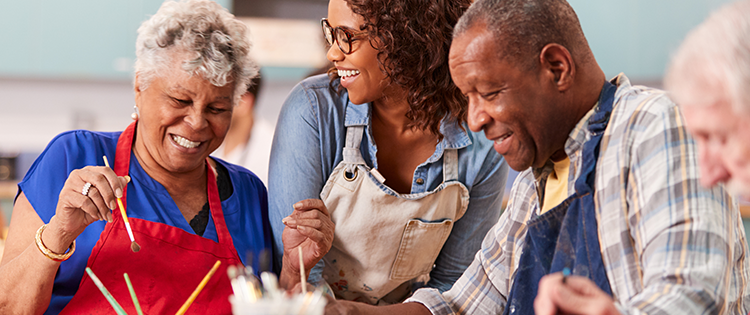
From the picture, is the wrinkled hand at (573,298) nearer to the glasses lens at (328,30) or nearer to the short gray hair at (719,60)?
the short gray hair at (719,60)

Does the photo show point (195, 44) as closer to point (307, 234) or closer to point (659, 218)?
point (307, 234)

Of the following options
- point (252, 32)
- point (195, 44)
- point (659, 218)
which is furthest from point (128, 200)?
point (252, 32)

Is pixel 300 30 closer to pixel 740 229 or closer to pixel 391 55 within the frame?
pixel 391 55

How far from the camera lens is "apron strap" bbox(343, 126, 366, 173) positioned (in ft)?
4.97

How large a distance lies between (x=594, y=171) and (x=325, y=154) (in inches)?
27.8

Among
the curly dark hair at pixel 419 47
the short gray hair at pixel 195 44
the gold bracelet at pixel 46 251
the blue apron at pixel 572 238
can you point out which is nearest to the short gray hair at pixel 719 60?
the blue apron at pixel 572 238

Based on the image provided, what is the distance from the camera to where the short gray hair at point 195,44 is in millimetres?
1379

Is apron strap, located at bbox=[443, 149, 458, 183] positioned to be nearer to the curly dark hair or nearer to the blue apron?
the curly dark hair

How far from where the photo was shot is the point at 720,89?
27.0 inches

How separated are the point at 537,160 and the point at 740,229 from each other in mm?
342

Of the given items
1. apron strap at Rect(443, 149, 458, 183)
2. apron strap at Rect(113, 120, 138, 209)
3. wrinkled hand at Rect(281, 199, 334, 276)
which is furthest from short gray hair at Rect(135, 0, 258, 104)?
apron strap at Rect(443, 149, 458, 183)

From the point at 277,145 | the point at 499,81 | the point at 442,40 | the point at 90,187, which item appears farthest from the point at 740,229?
the point at 90,187

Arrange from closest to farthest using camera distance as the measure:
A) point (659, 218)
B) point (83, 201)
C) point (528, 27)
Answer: point (659, 218) < point (528, 27) < point (83, 201)

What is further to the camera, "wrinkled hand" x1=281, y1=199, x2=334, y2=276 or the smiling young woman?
the smiling young woman
